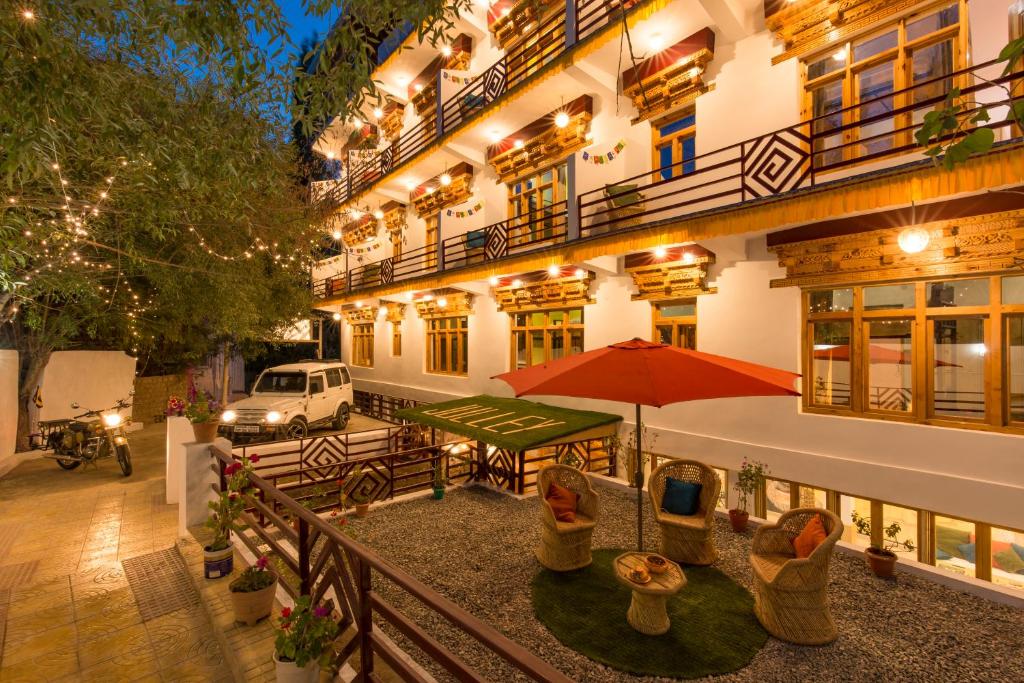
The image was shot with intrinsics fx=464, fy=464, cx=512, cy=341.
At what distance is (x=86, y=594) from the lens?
527 cm

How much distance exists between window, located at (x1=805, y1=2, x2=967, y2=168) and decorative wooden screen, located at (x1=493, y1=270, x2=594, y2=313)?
5038 mm

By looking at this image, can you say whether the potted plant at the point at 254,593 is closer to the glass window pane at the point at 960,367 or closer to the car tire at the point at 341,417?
the glass window pane at the point at 960,367

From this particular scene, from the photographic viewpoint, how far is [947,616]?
466 cm

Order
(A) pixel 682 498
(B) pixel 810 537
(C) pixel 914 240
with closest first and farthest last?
(B) pixel 810 537
(C) pixel 914 240
(A) pixel 682 498

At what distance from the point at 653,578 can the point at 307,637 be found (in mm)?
3112

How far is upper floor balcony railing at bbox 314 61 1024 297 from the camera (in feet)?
20.0

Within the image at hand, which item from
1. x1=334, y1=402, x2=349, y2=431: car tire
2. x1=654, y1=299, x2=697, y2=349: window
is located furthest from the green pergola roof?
x1=334, y1=402, x2=349, y2=431: car tire

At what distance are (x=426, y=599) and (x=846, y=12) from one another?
31.1 feet

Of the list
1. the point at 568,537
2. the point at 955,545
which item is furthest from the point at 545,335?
the point at 955,545

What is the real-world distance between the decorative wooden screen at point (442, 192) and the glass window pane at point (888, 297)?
426 inches

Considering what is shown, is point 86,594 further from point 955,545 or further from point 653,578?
point 955,545

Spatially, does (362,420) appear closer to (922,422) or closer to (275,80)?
(275,80)

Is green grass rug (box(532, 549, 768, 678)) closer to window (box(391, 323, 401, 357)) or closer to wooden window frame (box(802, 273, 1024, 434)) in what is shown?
wooden window frame (box(802, 273, 1024, 434))

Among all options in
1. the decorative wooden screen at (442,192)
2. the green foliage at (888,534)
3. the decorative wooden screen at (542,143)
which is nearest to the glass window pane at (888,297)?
the green foliage at (888,534)
